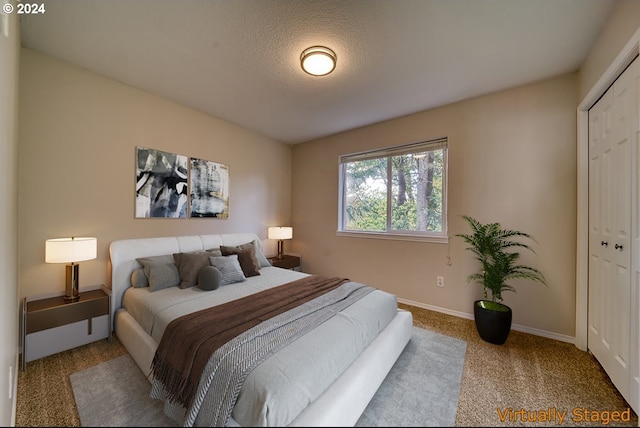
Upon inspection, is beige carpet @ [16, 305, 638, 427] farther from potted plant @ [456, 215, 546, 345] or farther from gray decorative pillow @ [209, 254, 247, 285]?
gray decorative pillow @ [209, 254, 247, 285]

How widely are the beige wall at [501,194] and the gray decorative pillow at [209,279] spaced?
2.07m

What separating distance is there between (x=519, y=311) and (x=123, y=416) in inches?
129

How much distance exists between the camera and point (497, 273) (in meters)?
2.34

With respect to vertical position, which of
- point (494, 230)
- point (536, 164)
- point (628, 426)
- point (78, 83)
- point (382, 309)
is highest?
point (78, 83)

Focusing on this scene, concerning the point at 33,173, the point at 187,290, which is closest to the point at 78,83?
the point at 33,173

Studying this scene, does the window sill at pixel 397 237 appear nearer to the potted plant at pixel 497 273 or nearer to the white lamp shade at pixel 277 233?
the potted plant at pixel 497 273

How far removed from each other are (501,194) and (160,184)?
3844mm

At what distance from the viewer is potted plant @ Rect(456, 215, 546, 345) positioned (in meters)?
2.20

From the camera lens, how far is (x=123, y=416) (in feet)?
3.48

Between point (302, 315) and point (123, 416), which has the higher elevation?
point (302, 315)

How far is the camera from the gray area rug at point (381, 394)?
3.54 feet

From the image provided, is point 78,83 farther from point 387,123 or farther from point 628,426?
point 628,426

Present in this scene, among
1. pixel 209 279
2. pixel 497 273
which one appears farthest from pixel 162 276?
pixel 497 273

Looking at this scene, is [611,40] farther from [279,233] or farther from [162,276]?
[162,276]
